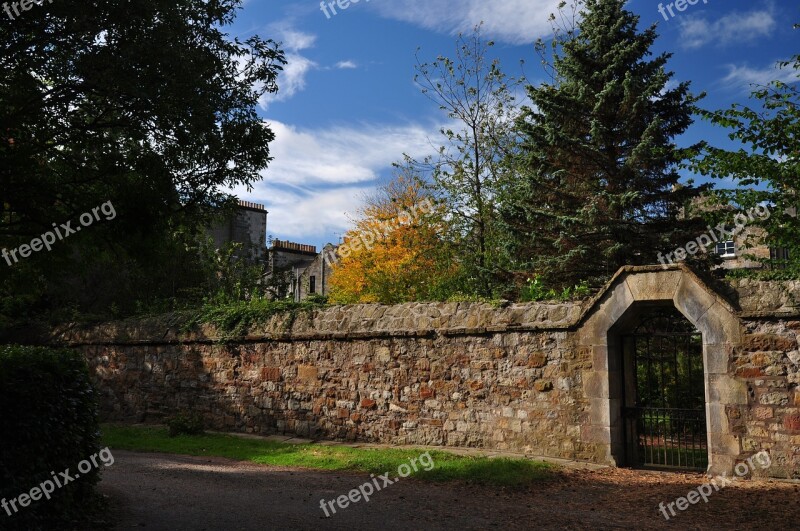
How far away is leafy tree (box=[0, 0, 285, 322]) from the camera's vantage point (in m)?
6.25

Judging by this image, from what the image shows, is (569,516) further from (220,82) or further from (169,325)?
(169,325)

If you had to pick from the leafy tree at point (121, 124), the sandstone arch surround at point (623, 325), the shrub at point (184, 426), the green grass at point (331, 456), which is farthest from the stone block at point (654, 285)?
the shrub at point (184, 426)

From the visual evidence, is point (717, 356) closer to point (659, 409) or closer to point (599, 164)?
point (659, 409)

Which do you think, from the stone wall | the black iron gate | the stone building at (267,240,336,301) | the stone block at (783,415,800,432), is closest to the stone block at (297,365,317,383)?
the stone wall

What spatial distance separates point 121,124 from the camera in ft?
22.3

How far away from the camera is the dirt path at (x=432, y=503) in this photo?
682 cm

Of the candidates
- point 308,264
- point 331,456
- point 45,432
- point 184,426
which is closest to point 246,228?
point 308,264

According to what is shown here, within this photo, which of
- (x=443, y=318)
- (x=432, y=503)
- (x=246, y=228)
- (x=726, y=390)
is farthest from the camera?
(x=246, y=228)

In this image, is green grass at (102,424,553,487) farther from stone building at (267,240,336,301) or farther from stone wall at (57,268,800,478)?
stone building at (267,240,336,301)

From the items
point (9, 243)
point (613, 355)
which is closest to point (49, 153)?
point (9, 243)

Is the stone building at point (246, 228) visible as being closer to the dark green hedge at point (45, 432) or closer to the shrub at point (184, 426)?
the shrub at point (184, 426)

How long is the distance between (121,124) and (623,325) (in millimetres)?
7442

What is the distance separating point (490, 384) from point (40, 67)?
790cm

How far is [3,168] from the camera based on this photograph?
20.4 ft
